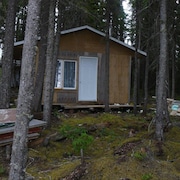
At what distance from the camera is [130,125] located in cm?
955

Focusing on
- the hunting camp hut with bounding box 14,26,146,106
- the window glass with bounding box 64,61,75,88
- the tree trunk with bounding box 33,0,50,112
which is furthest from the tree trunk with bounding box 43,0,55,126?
the window glass with bounding box 64,61,75,88

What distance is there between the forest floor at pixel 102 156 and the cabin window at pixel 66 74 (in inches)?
152

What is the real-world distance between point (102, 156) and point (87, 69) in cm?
864

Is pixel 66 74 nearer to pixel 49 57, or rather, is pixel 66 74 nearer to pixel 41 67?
pixel 41 67

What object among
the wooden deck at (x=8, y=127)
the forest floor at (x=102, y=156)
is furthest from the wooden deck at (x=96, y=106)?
the wooden deck at (x=8, y=127)

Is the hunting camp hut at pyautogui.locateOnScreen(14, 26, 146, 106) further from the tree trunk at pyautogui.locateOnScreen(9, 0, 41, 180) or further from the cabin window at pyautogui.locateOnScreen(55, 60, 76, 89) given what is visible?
the tree trunk at pyautogui.locateOnScreen(9, 0, 41, 180)

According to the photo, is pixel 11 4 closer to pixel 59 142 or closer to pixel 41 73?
pixel 41 73

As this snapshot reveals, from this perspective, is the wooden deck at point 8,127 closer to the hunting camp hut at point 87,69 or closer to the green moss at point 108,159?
the green moss at point 108,159

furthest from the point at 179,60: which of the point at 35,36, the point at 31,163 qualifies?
the point at 35,36

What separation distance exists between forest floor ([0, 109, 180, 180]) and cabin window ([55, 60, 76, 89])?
385cm

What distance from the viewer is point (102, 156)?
5156mm

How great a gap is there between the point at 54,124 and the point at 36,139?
212 cm

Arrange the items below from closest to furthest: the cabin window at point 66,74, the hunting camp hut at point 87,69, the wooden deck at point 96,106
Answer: the wooden deck at point 96,106, the cabin window at point 66,74, the hunting camp hut at point 87,69

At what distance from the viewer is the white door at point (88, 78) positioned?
13.4 metres
